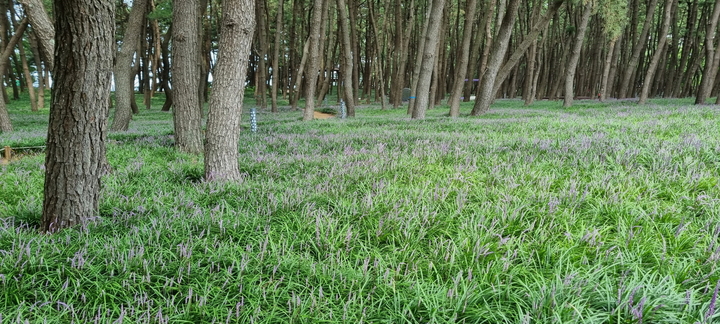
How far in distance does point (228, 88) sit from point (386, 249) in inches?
127

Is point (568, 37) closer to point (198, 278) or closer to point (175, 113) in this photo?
point (175, 113)

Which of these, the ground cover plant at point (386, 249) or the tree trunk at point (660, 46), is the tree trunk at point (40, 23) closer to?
the ground cover plant at point (386, 249)

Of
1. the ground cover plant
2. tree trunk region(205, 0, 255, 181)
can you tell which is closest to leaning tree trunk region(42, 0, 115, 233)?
the ground cover plant

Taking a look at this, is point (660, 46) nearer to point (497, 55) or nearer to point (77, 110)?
point (497, 55)

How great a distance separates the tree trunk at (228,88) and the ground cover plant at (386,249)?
1.60ft

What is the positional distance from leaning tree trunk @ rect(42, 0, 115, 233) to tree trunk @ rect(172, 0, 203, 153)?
4594 mm

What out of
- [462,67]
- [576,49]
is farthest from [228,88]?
[576,49]

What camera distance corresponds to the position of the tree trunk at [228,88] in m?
4.68

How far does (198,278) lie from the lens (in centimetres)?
229

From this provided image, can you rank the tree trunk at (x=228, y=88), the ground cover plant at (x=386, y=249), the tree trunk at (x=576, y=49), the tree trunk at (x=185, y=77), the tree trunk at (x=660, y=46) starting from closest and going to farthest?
1. the ground cover plant at (x=386, y=249)
2. the tree trunk at (x=228, y=88)
3. the tree trunk at (x=185, y=77)
4. the tree trunk at (x=576, y=49)
5. the tree trunk at (x=660, y=46)

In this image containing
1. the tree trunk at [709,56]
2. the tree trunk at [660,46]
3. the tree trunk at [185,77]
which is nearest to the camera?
the tree trunk at [185,77]

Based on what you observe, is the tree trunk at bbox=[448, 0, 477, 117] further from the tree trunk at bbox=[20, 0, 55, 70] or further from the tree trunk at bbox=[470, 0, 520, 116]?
the tree trunk at bbox=[20, 0, 55, 70]

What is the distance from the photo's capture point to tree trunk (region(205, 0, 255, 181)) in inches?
184

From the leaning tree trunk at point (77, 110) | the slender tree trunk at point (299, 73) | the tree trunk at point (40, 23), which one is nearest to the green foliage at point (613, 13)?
the slender tree trunk at point (299, 73)
